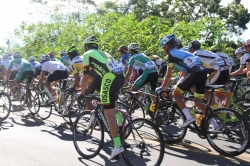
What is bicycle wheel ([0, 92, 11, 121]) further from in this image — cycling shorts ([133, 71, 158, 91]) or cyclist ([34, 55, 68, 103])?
cycling shorts ([133, 71, 158, 91])

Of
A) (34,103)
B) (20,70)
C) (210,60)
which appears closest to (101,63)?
(210,60)

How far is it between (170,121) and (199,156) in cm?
117

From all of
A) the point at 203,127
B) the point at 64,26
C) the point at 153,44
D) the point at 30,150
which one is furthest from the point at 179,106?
the point at 64,26

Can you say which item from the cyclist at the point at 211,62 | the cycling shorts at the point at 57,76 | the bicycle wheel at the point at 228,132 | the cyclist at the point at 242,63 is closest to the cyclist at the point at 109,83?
the bicycle wheel at the point at 228,132

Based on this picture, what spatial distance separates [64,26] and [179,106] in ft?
63.3

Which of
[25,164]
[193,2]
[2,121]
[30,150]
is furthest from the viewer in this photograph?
[193,2]

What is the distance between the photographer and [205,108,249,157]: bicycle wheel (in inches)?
203

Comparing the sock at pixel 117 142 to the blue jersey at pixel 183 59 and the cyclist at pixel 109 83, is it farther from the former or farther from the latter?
the blue jersey at pixel 183 59

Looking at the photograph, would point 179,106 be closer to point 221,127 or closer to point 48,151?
point 221,127

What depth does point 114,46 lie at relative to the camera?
1736 cm

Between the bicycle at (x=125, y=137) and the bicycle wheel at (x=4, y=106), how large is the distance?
4.07 metres

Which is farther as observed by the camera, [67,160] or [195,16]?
[195,16]

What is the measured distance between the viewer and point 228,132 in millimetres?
5410

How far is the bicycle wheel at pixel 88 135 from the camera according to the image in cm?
529
